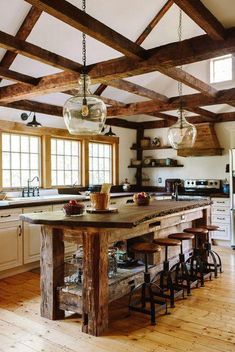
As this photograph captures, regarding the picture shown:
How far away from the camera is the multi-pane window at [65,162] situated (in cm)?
618

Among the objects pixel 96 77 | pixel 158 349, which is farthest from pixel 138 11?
pixel 158 349

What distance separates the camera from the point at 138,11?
4898mm

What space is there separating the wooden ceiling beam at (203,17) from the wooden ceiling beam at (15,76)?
2.07 m

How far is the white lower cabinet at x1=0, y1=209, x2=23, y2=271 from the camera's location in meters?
4.26

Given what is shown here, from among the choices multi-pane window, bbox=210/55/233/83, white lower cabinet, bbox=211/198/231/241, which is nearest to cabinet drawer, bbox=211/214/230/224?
white lower cabinet, bbox=211/198/231/241

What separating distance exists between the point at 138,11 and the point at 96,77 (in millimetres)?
1855

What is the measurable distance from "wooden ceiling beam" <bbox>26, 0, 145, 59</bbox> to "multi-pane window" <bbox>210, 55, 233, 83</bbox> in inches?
139

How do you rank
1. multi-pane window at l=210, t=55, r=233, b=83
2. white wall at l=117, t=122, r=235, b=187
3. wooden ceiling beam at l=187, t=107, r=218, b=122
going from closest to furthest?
wooden ceiling beam at l=187, t=107, r=218, b=122 < multi-pane window at l=210, t=55, r=233, b=83 < white wall at l=117, t=122, r=235, b=187

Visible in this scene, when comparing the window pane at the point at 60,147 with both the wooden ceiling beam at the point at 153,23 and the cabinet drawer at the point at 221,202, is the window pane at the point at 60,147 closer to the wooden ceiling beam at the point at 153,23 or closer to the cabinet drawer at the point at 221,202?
the wooden ceiling beam at the point at 153,23

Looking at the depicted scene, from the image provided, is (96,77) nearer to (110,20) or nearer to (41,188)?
→ (110,20)

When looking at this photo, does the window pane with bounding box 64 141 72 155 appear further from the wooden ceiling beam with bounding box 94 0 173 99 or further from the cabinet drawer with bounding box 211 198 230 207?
the cabinet drawer with bounding box 211 198 230 207

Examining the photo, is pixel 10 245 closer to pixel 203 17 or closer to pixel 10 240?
pixel 10 240

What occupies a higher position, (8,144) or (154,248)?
(8,144)

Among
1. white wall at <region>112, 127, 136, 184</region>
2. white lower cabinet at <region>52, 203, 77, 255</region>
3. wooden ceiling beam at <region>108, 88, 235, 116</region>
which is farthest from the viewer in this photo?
white wall at <region>112, 127, 136, 184</region>
